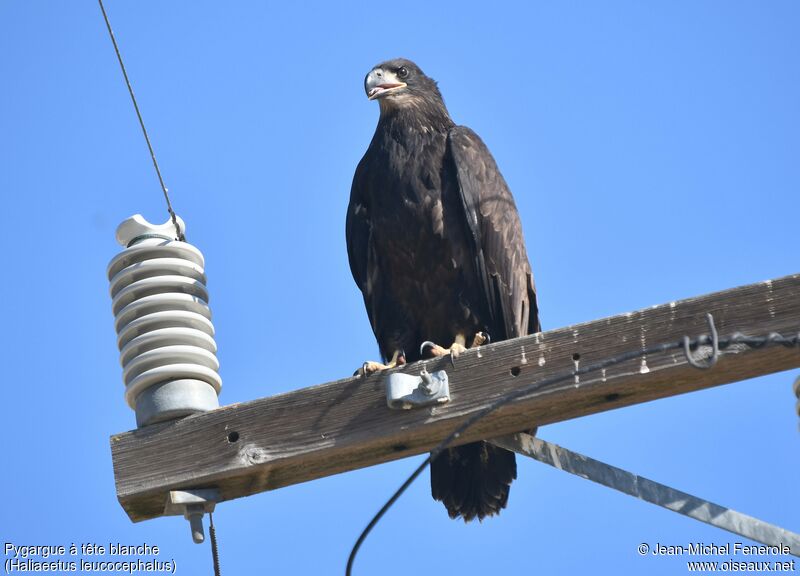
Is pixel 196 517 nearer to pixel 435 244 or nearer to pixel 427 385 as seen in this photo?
pixel 427 385

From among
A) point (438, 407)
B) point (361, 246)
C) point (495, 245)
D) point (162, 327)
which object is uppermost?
point (361, 246)

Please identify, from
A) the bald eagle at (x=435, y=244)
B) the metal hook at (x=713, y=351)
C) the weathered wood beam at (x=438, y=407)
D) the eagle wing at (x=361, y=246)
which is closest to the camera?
the metal hook at (x=713, y=351)

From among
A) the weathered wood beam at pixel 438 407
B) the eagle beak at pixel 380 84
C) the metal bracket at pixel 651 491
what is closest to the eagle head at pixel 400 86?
the eagle beak at pixel 380 84

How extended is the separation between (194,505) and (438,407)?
0.91 meters

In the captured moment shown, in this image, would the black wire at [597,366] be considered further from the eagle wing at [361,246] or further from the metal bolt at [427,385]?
the eagle wing at [361,246]

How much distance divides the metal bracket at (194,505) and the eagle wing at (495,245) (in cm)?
188

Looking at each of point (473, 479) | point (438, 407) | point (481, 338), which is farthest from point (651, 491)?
point (481, 338)

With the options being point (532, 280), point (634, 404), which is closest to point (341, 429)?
point (634, 404)

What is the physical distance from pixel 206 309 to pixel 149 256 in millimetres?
306

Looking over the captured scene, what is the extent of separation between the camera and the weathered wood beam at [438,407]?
4180 millimetres

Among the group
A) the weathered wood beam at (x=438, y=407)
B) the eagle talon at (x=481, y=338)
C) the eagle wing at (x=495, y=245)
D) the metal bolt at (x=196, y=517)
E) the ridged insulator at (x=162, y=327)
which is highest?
the eagle wing at (x=495, y=245)

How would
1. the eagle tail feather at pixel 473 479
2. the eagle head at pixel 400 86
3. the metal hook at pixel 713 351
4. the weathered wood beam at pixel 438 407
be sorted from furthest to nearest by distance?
the eagle head at pixel 400 86 → the eagle tail feather at pixel 473 479 → the weathered wood beam at pixel 438 407 → the metal hook at pixel 713 351

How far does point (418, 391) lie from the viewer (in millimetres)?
4406

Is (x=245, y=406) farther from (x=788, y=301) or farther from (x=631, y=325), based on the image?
(x=788, y=301)
